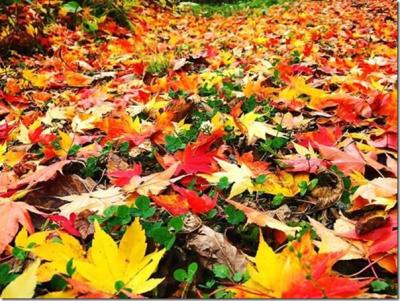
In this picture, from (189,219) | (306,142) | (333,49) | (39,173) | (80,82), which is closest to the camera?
(189,219)

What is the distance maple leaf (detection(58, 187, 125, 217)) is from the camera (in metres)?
1.18

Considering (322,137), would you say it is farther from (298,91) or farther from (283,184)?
(298,91)

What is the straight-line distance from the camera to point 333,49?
3361mm

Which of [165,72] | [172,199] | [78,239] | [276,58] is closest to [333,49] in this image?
[276,58]

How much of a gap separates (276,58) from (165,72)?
0.78 meters

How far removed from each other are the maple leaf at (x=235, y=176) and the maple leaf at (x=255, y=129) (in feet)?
0.80

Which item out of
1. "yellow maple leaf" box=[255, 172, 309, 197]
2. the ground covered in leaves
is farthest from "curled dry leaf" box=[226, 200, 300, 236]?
"yellow maple leaf" box=[255, 172, 309, 197]

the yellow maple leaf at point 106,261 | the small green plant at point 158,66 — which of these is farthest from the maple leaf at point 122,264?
the small green plant at point 158,66

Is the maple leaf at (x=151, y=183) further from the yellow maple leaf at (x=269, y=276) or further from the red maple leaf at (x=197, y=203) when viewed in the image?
the yellow maple leaf at (x=269, y=276)

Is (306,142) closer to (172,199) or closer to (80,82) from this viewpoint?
(172,199)

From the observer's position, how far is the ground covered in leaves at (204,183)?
0.91 meters

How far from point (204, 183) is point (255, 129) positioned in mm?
417

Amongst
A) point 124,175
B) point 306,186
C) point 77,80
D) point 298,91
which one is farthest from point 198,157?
point 77,80

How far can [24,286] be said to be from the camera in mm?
866
